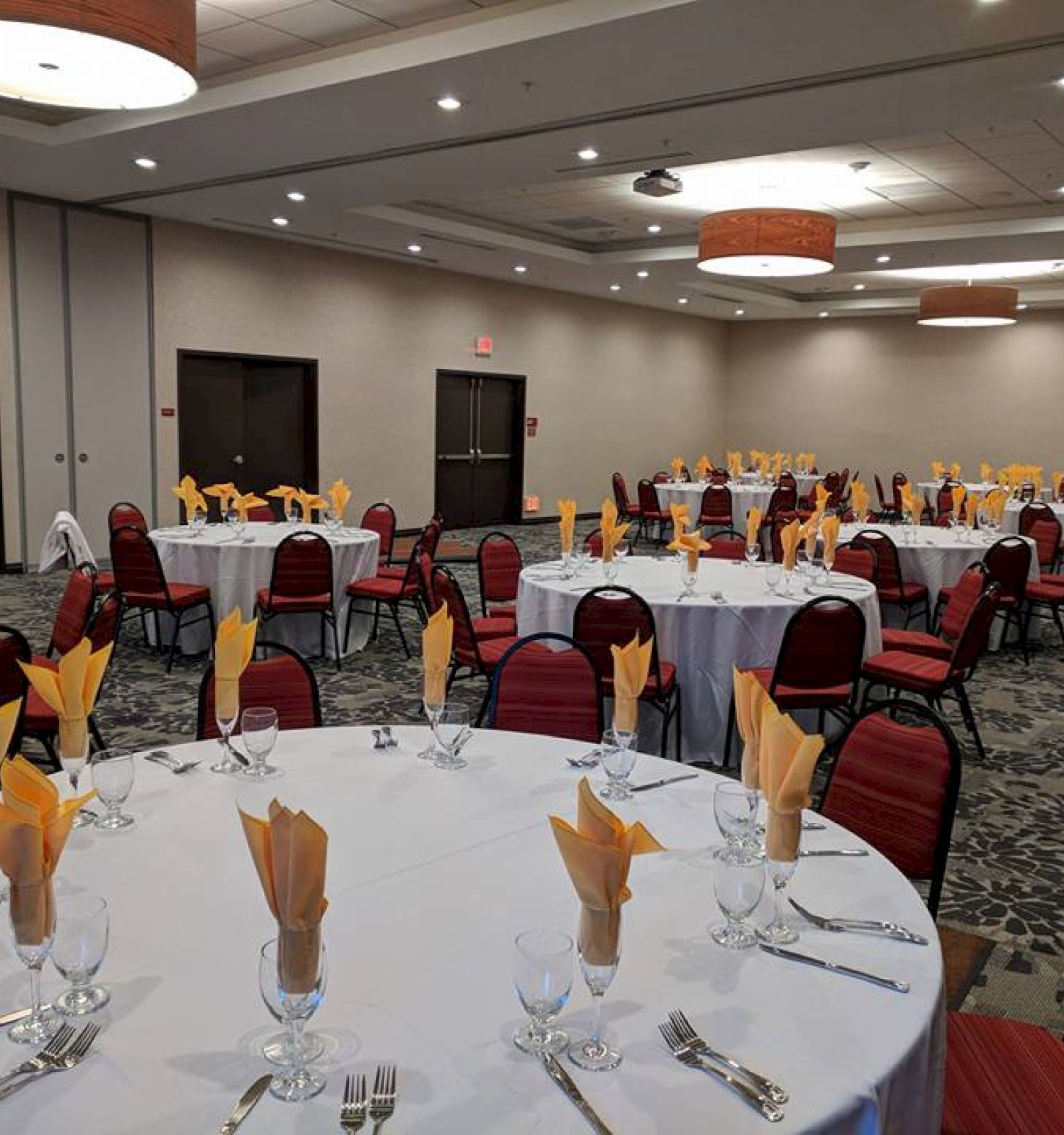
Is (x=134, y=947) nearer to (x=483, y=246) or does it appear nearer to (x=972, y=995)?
(x=972, y=995)

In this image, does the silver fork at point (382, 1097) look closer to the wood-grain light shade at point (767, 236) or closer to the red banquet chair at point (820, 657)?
the red banquet chair at point (820, 657)

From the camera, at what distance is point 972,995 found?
336cm

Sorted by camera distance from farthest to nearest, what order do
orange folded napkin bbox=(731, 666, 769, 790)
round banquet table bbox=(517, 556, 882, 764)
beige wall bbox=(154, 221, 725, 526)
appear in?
beige wall bbox=(154, 221, 725, 526)
round banquet table bbox=(517, 556, 882, 764)
orange folded napkin bbox=(731, 666, 769, 790)

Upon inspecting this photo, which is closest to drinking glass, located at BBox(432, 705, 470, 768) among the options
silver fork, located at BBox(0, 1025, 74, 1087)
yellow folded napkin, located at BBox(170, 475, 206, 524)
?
silver fork, located at BBox(0, 1025, 74, 1087)

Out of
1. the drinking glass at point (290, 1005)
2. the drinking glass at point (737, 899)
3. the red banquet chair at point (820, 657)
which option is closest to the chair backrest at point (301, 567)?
the red banquet chair at point (820, 657)

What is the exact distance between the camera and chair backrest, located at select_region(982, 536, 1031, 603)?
7.89 m

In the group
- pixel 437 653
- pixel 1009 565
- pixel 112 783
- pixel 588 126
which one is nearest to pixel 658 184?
pixel 588 126

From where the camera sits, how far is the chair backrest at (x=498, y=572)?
704 cm

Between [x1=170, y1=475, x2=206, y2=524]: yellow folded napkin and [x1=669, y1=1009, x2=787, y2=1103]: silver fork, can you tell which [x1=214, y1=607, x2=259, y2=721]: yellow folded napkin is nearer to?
[x1=669, y1=1009, x2=787, y2=1103]: silver fork

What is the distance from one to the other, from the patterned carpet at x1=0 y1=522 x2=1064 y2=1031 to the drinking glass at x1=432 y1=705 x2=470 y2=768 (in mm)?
1853

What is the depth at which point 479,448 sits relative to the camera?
640 inches

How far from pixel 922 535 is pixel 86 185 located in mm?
8467

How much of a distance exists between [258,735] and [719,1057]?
1566mm

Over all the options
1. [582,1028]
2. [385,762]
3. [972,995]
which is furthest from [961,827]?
[582,1028]
